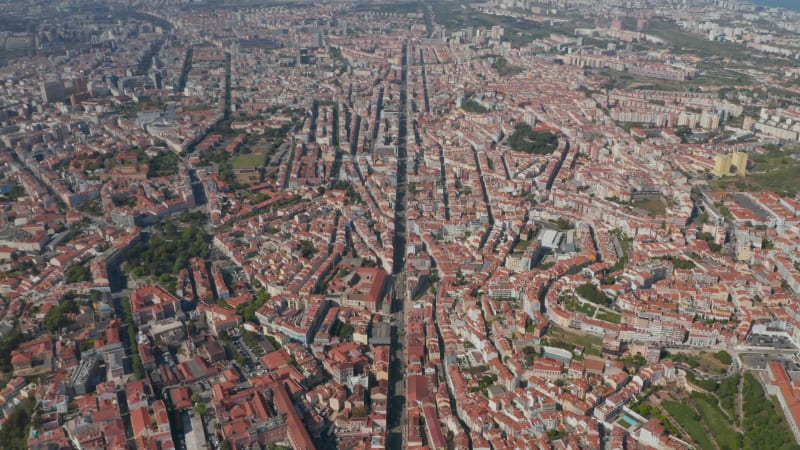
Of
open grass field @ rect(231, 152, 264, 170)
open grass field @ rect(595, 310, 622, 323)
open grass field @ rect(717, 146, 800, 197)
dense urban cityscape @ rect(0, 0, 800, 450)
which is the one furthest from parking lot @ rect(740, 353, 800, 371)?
open grass field @ rect(231, 152, 264, 170)

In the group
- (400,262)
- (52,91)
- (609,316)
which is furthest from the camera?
(52,91)

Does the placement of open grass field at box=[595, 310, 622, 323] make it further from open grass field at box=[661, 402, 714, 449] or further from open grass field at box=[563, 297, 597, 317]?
open grass field at box=[661, 402, 714, 449]

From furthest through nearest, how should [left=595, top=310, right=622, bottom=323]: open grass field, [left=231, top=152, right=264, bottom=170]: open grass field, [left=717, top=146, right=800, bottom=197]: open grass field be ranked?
1. [left=231, top=152, right=264, bottom=170]: open grass field
2. [left=717, top=146, right=800, bottom=197]: open grass field
3. [left=595, top=310, right=622, bottom=323]: open grass field

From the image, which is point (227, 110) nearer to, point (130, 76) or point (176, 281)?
point (130, 76)

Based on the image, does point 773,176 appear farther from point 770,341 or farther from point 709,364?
point 709,364

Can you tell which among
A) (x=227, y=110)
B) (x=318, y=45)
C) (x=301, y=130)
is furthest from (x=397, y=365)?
(x=318, y=45)

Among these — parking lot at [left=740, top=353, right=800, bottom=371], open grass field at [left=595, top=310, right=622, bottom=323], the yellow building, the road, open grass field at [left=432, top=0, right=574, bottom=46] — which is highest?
open grass field at [left=432, top=0, right=574, bottom=46]

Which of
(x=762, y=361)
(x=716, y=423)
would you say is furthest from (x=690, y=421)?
(x=762, y=361)
